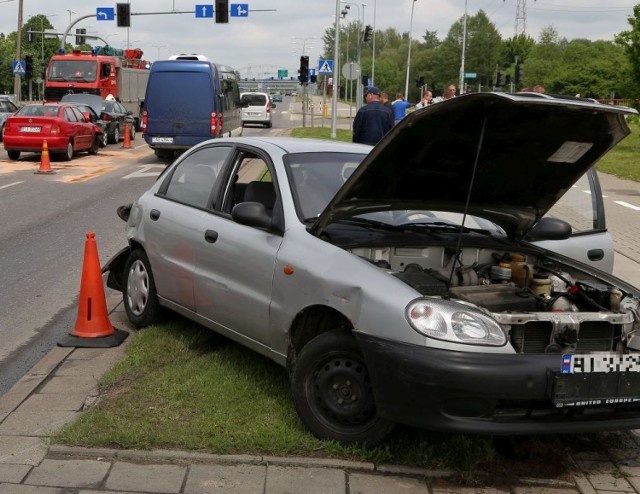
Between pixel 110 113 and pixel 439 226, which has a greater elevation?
pixel 439 226

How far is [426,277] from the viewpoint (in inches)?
180

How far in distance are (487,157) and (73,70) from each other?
35812 mm

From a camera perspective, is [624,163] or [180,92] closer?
[180,92]

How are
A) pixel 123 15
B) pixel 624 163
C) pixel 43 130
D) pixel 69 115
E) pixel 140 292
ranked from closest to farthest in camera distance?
1. pixel 140 292
2. pixel 43 130
3. pixel 69 115
4. pixel 624 163
5. pixel 123 15

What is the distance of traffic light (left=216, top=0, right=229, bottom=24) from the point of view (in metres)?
45.1

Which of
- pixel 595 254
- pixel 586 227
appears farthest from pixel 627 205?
pixel 595 254

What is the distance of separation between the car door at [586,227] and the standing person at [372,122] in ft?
26.5

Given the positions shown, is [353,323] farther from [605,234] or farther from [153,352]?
[605,234]

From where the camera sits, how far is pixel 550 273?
516cm

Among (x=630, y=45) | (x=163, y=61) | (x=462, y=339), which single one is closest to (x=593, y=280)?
(x=462, y=339)

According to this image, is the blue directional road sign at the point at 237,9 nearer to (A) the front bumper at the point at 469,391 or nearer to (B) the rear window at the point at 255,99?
(B) the rear window at the point at 255,99

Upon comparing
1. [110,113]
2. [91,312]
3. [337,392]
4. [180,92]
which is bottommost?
[110,113]

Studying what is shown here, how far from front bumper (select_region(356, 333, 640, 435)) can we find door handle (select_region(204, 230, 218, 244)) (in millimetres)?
1772

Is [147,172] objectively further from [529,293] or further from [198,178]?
[529,293]
